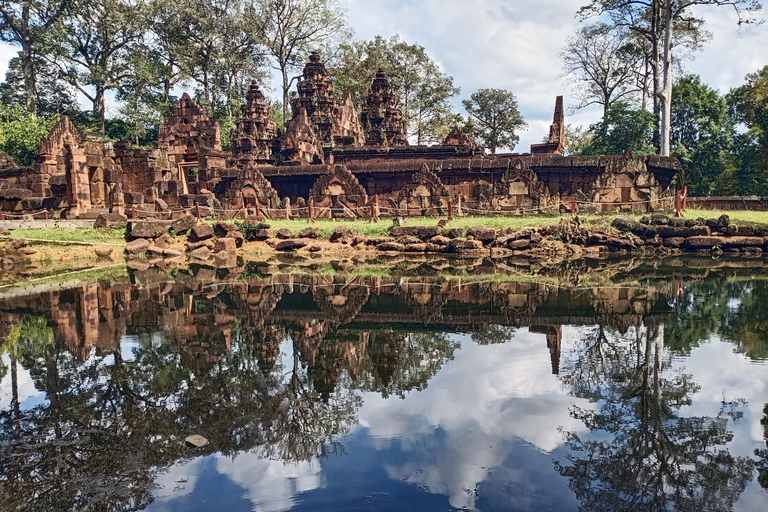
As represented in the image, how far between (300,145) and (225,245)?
11.5m

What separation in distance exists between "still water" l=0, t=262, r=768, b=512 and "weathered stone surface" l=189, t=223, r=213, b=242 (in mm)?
8823

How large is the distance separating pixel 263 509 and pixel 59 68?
46354 millimetres

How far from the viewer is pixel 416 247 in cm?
1683

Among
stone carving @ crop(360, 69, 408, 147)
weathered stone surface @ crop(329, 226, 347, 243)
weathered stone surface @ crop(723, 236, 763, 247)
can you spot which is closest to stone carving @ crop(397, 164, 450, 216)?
weathered stone surface @ crop(329, 226, 347, 243)

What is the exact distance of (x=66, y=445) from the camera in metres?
4.31

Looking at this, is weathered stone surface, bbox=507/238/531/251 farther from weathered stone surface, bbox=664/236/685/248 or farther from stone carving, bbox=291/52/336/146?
stone carving, bbox=291/52/336/146

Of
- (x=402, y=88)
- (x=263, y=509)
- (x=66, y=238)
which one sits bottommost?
(x=263, y=509)

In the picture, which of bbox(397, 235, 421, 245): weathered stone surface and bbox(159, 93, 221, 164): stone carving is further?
bbox(159, 93, 221, 164): stone carving

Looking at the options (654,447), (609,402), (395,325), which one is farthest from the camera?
(395,325)

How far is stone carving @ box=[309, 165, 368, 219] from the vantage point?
21531 mm

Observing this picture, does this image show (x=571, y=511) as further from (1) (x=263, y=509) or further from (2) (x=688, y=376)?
(2) (x=688, y=376)

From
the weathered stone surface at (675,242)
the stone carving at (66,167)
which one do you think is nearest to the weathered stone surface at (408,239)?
the weathered stone surface at (675,242)

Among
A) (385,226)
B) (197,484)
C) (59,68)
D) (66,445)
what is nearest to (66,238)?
(385,226)

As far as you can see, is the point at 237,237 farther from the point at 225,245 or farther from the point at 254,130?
the point at 254,130
